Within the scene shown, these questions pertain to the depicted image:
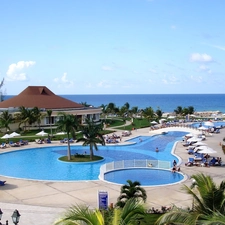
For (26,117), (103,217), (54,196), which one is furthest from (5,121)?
(103,217)

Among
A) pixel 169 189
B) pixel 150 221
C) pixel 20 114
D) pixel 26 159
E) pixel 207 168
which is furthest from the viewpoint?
pixel 20 114

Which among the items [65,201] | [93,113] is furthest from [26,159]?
[93,113]

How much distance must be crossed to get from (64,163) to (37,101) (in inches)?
1241

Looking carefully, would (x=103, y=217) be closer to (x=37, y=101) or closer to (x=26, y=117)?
(x=26, y=117)

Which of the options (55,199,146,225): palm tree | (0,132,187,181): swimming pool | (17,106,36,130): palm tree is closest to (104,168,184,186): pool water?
(0,132,187,181): swimming pool

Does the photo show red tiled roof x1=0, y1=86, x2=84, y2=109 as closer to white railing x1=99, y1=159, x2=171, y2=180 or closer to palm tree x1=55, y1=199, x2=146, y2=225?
A: white railing x1=99, y1=159, x2=171, y2=180

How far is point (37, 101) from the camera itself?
6128 centimetres

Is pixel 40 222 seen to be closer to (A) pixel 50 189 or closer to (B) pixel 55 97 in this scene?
(A) pixel 50 189

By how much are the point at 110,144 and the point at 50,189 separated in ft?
68.8

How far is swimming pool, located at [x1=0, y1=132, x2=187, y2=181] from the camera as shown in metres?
27.2

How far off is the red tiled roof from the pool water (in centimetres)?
3437

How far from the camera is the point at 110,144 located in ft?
139

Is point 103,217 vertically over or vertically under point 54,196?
over

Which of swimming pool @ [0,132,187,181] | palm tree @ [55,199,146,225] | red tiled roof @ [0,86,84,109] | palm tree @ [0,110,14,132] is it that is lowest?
swimming pool @ [0,132,187,181]
